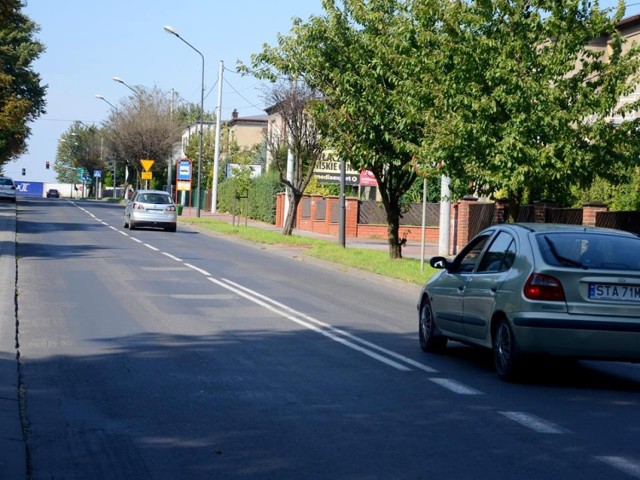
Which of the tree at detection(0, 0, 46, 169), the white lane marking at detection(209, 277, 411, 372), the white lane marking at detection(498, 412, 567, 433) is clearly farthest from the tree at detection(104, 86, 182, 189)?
the white lane marking at detection(498, 412, 567, 433)

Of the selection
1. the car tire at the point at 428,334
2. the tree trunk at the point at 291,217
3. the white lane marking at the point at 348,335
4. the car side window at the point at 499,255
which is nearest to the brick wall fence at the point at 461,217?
the tree trunk at the point at 291,217

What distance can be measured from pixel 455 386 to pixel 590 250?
1768mm

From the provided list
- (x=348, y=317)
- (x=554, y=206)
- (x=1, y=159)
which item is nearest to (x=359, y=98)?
(x=554, y=206)

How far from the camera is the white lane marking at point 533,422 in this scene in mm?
7953

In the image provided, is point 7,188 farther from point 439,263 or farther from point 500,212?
point 439,263

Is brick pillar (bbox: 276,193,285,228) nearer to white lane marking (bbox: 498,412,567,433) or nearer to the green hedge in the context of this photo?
the green hedge

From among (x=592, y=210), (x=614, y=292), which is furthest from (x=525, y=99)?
(x=614, y=292)

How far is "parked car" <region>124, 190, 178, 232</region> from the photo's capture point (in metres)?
42.7

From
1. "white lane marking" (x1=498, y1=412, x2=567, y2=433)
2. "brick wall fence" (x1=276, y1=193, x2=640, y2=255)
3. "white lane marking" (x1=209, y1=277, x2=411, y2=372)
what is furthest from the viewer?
"brick wall fence" (x1=276, y1=193, x2=640, y2=255)

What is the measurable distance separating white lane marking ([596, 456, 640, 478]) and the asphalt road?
2 centimetres

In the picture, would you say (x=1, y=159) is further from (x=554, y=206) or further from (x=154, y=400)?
(x=154, y=400)

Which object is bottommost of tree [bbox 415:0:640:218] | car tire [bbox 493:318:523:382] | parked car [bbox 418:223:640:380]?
car tire [bbox 493:318:523:382]

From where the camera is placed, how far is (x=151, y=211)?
140 feet

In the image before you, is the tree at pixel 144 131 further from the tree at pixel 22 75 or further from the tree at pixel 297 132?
the tree at pixel 297 132
